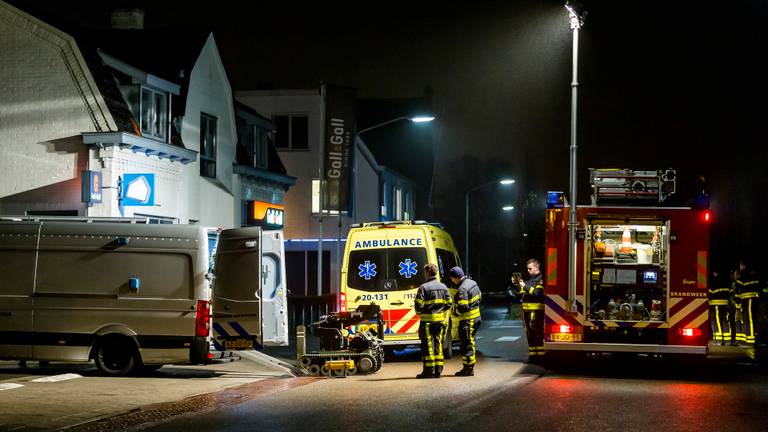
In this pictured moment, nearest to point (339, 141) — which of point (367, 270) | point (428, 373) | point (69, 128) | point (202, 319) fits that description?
point (69, 128)

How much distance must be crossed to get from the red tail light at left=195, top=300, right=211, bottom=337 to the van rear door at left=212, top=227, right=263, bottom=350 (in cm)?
56

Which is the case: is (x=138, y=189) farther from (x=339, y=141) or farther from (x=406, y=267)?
(x=406, y=267)

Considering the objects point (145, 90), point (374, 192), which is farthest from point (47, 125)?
point (374, 192)

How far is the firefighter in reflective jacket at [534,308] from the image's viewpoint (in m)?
18.0

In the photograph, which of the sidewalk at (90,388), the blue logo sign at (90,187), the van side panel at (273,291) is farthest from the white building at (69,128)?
the sidewalk at (90,388)

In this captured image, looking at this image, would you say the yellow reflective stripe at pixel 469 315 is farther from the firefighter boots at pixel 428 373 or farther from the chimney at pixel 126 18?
the chimney at pixel 126 18

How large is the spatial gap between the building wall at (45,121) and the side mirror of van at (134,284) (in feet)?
24.7

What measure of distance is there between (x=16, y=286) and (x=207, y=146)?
13.3 meters

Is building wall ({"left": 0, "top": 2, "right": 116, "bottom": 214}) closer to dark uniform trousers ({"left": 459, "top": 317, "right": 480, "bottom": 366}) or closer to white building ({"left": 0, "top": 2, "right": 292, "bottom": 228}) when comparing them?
white building ({"left": 0, "top": 2, "right": 292, "bottom": 228})

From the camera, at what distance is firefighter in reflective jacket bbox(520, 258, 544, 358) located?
709 inches

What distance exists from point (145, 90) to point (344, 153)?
5886mm

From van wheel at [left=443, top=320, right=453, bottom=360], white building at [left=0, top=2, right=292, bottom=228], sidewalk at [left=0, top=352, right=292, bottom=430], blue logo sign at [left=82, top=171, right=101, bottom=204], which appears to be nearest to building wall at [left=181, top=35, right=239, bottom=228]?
white building at [left=0, top=2, right=292, bottom=228]

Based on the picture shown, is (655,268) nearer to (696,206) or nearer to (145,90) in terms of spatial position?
(696,206)

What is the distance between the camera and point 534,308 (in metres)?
18.1
